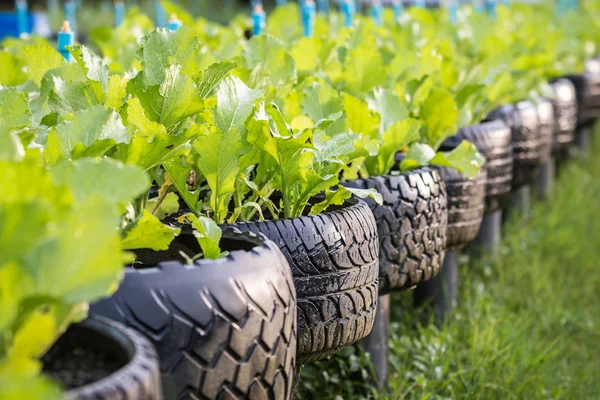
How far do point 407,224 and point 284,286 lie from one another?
1047 mm

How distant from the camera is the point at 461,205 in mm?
2963

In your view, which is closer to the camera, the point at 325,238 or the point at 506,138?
the point at 325,238

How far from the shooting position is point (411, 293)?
154 inches

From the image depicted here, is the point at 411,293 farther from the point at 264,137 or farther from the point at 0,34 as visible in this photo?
the point at 0,34

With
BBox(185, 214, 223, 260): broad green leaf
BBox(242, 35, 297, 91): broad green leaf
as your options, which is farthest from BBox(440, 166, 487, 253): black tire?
BBox(185, 214, 223, 260): broad green leaf

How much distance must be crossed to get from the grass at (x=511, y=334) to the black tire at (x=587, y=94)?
87 centimetres

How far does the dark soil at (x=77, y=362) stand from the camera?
3.57ft

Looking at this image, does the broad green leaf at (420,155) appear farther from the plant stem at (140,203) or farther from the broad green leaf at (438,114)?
the plant stem at (140,203)

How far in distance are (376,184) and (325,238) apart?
535 mm

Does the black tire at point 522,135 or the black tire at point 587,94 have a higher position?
the black tire at point 522,135

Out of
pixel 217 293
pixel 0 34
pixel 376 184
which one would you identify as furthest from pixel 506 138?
pixel 0 34

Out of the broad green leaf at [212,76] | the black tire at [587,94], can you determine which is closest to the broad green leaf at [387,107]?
the broad green leaf at [212,76]

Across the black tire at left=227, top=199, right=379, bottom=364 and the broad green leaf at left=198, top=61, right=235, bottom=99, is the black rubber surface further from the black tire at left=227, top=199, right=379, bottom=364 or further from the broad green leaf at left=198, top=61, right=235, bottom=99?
the broad green leaf at left=198, top=61, right=235, bottom=99

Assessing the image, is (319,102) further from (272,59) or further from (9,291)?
(9,291)
